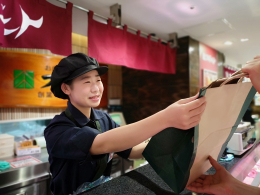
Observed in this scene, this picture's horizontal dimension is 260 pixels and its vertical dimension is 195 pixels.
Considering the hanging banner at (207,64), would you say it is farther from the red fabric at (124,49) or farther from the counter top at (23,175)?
the counter top at (23,175)

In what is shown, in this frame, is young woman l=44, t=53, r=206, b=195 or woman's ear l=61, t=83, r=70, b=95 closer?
young woman l=44, t=53, r=206, b=195

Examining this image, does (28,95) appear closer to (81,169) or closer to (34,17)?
(34,17)

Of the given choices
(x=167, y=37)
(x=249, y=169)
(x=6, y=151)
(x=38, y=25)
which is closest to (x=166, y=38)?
(x=167, y=37)

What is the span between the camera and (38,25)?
1.80 meters

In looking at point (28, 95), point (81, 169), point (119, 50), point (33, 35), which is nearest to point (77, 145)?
point (81, 169)

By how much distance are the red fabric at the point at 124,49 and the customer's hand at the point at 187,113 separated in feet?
6.09

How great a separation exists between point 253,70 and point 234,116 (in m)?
0.19

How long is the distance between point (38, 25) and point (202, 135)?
6.07 ft

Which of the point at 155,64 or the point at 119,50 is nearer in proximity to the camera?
the point at 119,50

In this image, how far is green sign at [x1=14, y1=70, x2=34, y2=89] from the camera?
8.79 ft

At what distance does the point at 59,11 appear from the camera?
198 cm

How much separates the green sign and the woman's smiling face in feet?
6.72

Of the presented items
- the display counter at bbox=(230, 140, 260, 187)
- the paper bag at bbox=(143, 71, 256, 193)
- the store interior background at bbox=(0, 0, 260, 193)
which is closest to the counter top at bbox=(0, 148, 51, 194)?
the store interior background at bbox=(0, 0, 260, 193)

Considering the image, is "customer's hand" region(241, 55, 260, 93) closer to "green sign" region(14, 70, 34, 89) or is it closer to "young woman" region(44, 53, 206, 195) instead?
"young woman" region(44, 53, 206, 195)
